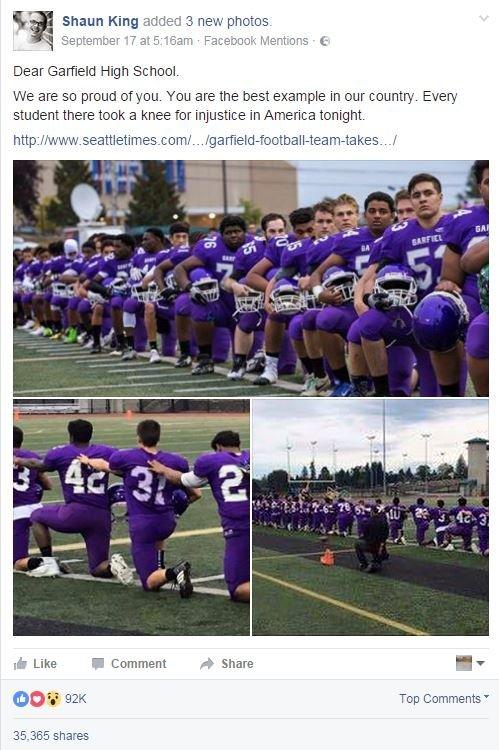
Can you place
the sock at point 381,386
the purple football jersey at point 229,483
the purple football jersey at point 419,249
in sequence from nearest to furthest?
the purple football jersey at point 229,483 < the purple football jersey at point 419,249 < the sock at point 381,386

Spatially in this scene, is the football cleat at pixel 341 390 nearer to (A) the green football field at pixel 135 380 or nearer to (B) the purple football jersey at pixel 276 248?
(A) the green football field at pixel 135 380

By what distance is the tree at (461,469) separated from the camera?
1.65m

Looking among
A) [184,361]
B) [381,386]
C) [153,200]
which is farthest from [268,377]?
[153,200]

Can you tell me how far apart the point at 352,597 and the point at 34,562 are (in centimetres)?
70

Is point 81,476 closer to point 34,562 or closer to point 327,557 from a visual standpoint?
point 34,562

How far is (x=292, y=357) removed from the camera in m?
3.81

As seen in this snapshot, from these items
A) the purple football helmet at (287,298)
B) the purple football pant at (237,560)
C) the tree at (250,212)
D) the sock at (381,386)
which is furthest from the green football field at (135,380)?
the tree at (250,212)

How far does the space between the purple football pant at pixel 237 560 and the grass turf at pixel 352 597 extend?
0.05m
